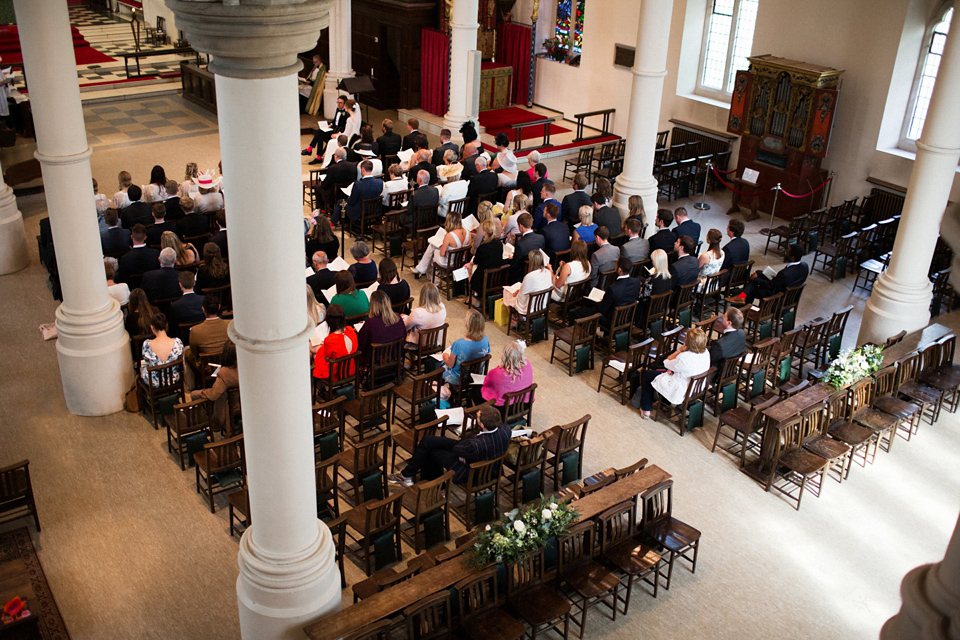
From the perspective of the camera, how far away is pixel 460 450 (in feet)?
24.6

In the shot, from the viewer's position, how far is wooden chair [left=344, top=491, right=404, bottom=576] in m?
6.95

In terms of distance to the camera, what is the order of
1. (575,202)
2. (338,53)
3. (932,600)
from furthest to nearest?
(338,53) < (575,202) < (932,600)

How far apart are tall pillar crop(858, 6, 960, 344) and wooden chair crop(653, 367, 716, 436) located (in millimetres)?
2738

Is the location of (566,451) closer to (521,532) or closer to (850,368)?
(521,532)

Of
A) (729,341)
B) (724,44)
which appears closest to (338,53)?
(724,44)

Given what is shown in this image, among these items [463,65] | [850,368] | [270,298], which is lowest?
[850,368]

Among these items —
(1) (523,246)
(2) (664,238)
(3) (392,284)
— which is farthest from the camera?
(2) (664,238)

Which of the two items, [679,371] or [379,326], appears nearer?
[679,371]

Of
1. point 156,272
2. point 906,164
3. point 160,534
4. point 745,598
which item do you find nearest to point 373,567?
point 160,534

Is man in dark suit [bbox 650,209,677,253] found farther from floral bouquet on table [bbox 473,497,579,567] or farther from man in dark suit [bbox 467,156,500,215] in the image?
floral bouquet on table [bbox 473,497,579,567]

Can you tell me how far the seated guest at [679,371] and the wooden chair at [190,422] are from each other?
14.1 feet

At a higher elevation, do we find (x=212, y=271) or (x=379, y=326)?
(x=212, y=271)

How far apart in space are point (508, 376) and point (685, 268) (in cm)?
335

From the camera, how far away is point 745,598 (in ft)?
23.5
